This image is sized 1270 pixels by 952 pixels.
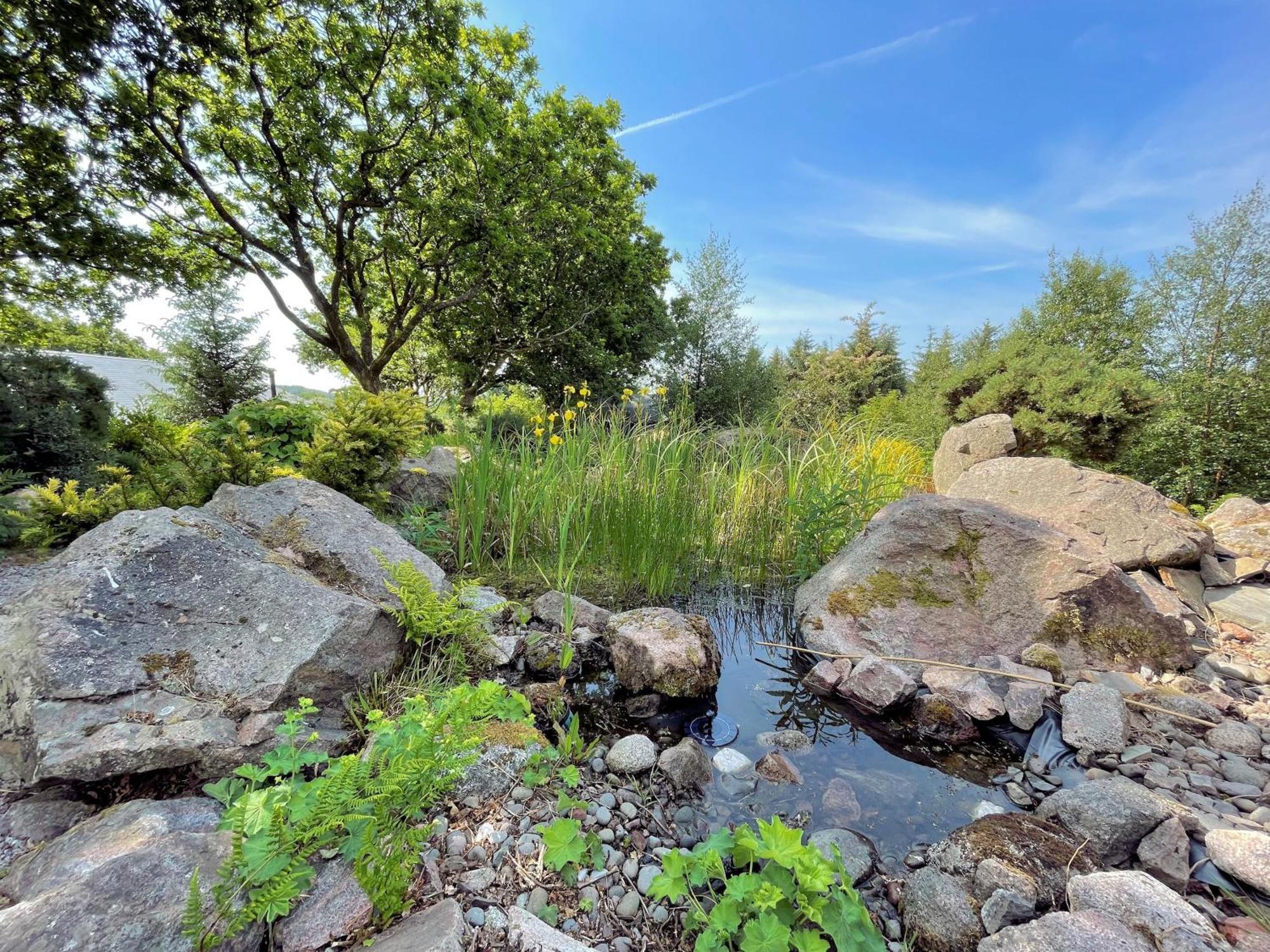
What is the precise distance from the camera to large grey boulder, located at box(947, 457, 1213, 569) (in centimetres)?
363

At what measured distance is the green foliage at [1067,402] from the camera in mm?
6273

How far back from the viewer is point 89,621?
1546 mm

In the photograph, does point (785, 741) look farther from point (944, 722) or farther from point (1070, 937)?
point (1070, 937)

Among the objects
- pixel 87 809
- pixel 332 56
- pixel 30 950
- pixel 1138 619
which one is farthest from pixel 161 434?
pixel 332 56

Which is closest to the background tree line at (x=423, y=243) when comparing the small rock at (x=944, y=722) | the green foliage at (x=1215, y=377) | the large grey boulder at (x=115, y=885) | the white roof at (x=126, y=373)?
the green foliage at (x=1215, y=377)

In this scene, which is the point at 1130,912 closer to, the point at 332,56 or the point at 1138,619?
the point at 1138,619

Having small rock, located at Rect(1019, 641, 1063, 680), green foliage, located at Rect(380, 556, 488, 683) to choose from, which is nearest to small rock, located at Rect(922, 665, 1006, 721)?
small rock, located at Rect(1019, 641, 1063, 680)

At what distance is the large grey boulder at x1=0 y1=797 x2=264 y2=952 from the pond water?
1.49 meters

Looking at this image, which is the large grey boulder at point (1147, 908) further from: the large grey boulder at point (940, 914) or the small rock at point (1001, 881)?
the large grey boulder at point (940, 914)

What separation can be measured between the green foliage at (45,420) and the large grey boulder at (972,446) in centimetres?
919

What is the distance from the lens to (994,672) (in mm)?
2414

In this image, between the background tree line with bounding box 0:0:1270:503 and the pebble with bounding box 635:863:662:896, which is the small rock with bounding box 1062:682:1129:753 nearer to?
the pebble with bounding box 635:863:662:896

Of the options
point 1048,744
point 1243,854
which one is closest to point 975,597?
point 1048,744

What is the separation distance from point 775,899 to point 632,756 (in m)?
0.90
